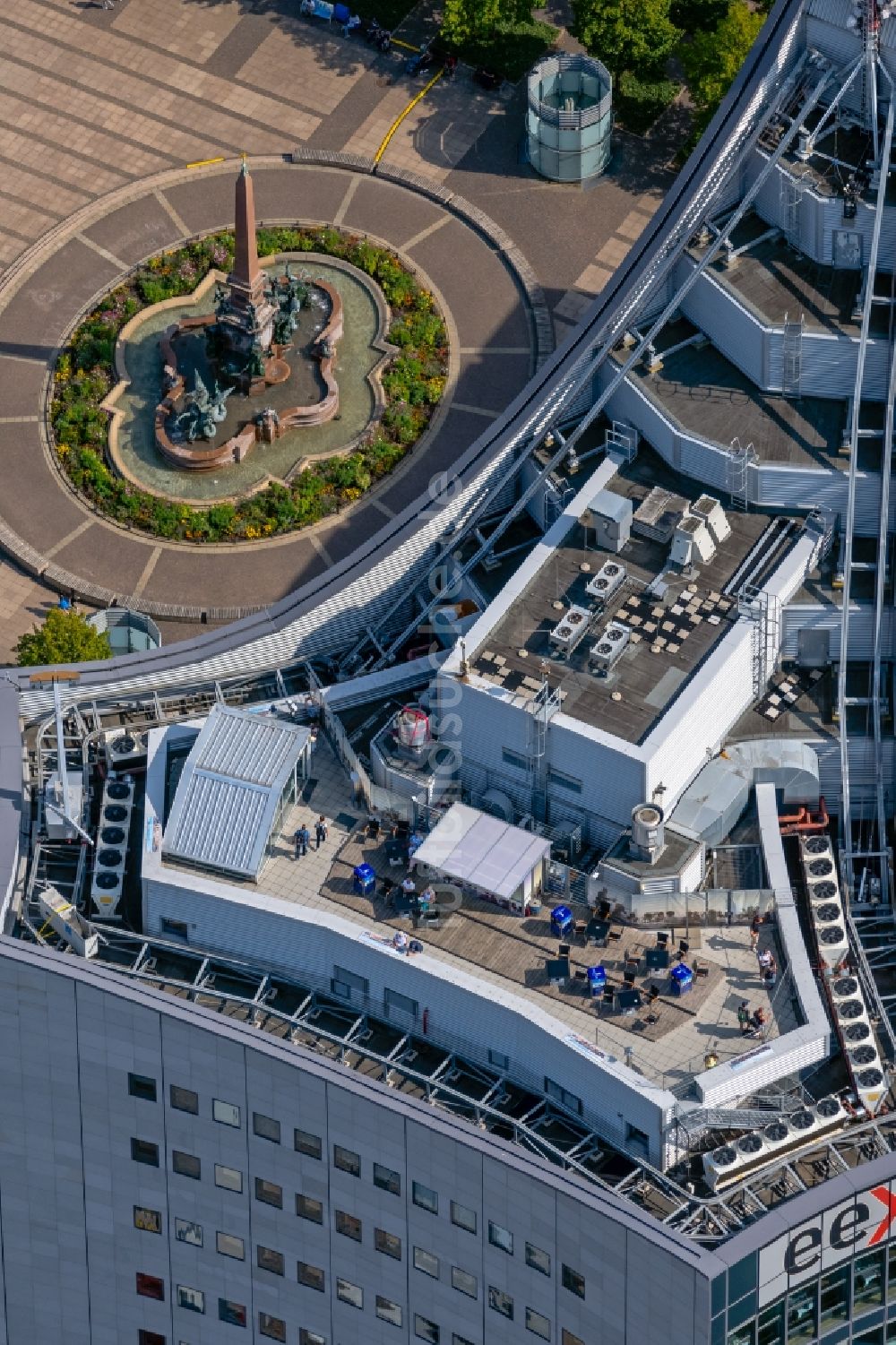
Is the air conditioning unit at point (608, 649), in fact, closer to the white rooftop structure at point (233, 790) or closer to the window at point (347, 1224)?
the white rooftop structure at point (233, 790)

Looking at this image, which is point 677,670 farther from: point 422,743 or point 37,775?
point 37,775

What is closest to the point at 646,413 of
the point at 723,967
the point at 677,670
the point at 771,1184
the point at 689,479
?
the point at 689,479

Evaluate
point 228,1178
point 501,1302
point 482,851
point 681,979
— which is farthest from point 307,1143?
point 681,979

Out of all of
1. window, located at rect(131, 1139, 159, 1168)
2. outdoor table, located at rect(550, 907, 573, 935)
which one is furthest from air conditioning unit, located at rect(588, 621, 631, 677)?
window, located at rect(131, 1139, 159, 1168)

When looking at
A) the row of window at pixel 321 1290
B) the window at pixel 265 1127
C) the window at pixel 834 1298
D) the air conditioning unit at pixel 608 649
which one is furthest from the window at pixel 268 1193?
the air conditioning unit at pixel 608 649

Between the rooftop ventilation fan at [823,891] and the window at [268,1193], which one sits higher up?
the rooftop ventilation fan at [823,891]

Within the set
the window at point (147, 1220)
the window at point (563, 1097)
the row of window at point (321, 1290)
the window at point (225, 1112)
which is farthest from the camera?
the window at point (147, 1220)

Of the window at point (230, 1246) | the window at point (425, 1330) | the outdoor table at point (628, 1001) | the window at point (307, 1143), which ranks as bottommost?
the window at point (230, 1246)
